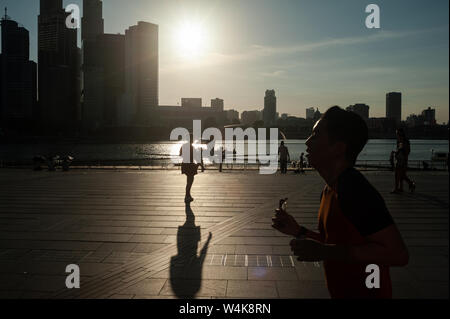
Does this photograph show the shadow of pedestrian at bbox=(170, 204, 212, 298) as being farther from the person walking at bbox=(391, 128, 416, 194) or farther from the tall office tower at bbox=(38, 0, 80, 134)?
the tall office tower at bbox=(38, 0, 80, 134)

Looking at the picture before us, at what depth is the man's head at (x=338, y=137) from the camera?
1845mm

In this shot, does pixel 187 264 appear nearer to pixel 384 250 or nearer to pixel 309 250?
pixel 309 250

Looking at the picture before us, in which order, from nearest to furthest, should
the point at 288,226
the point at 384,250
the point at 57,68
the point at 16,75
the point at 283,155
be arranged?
the point at 384,250
the point at 288,226
the point at 283,155
the point at 16,75
the point at 57,68

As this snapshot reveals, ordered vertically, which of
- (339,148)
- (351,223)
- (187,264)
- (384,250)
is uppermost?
(339,148)

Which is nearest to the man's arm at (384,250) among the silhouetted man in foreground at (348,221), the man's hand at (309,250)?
the silhouetted man in foreground at (348,221)

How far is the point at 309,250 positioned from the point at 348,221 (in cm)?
23

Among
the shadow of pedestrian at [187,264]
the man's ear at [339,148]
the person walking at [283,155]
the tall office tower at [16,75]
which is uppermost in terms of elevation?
the tall office tower at [16,75]

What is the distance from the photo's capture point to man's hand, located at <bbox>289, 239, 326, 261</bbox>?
177cm

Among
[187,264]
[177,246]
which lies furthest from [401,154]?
[187,264]

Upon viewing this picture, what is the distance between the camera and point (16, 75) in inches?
6344

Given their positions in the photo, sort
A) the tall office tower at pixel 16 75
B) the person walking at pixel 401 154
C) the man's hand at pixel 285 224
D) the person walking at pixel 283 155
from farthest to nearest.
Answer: the tall office tower at pixel 16 75, the person walking at pixel 283 155, the person walking at pixel 401 154, the man's hand at pixel 285 224

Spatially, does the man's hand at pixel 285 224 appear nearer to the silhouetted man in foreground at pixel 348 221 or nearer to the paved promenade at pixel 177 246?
the silhouetted man in foreground at pixel 348 221

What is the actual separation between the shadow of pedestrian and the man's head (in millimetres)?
2726

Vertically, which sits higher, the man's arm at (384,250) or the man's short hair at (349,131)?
the man's short hair at (349,131)
